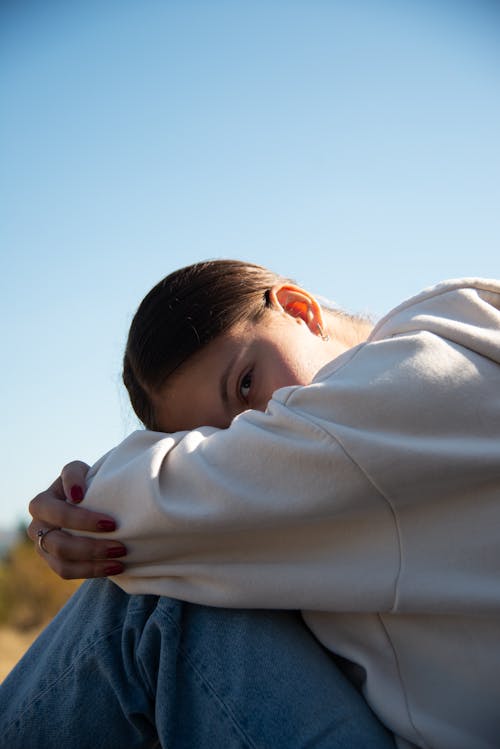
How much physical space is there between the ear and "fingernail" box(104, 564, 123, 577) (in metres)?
0.93

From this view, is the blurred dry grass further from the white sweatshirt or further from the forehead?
the white sweatshirt

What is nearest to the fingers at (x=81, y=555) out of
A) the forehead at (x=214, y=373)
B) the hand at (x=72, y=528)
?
the hand at (x=72, y=528)

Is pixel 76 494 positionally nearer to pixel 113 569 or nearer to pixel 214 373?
pixel 113 569

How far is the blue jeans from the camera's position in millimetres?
1357

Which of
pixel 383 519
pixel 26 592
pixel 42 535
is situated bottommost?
pixel 26 592

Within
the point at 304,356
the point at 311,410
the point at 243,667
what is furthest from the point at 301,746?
the point at 304,356

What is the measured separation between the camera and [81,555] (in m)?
1.66

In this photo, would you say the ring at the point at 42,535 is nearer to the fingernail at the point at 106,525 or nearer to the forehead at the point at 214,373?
the fingernail at the point at 106,525

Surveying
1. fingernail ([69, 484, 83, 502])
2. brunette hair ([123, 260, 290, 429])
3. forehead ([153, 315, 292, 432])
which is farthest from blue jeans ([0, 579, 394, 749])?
brunette hair ([123, 260, 290, 429])

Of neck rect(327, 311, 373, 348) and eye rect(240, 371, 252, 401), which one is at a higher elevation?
eye rect(240, 371, 252, 401)

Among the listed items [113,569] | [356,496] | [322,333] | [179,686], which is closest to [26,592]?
[322,333]

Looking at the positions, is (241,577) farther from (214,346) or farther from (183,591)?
(214,346)

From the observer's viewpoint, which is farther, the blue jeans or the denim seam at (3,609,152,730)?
the denim seam at (3,609,152,730)

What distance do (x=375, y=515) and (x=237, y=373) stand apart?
0.66 meters
